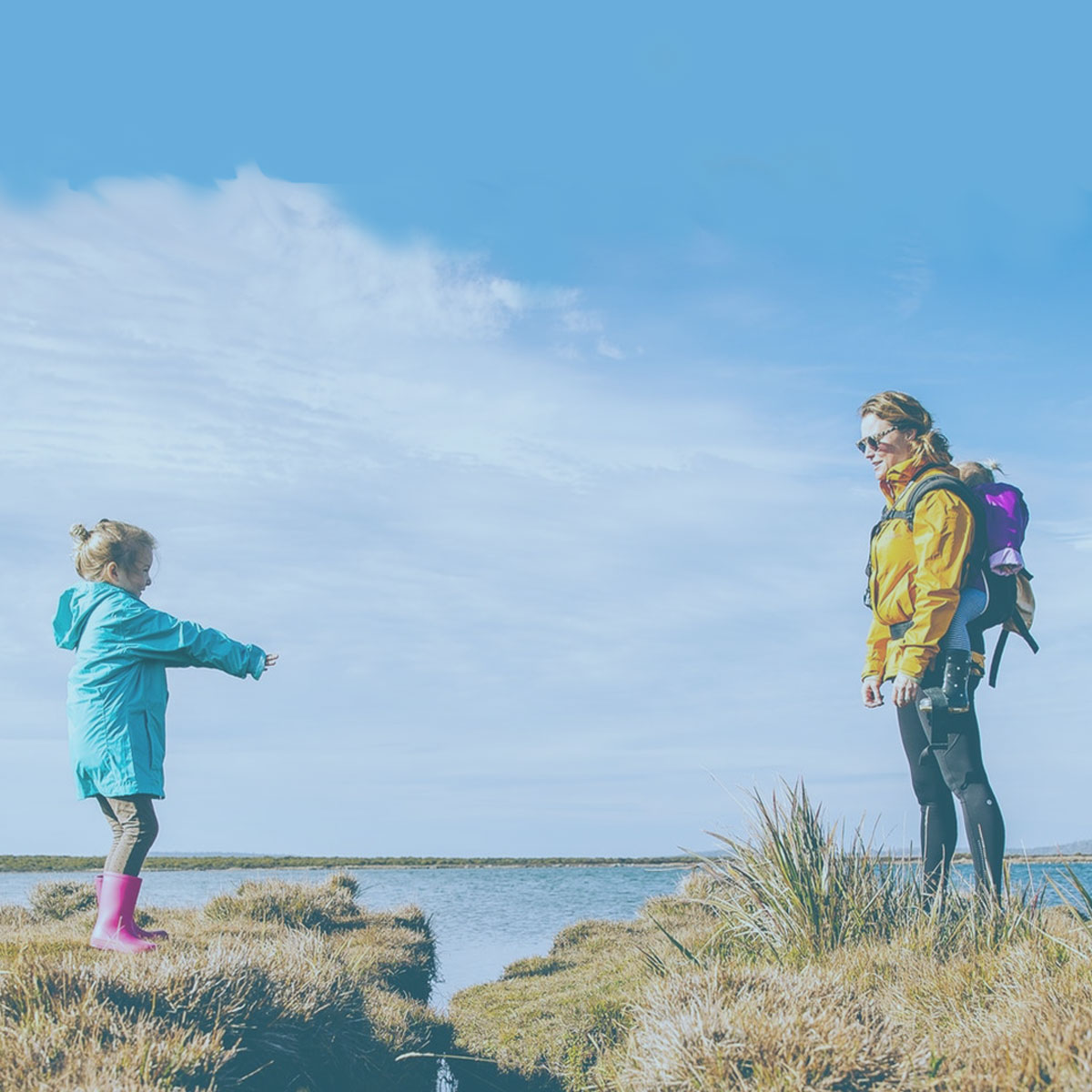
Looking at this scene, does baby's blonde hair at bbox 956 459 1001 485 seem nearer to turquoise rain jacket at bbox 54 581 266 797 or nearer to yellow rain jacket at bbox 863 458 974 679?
yellow rain jacket at bbox 863 458 974 679

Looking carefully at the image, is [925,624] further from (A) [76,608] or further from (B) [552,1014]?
(A) [76,608]

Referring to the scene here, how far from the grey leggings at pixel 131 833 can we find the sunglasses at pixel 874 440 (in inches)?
169

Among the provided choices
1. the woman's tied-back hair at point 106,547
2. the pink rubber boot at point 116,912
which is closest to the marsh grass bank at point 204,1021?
the pink rubber boot at point 116,912

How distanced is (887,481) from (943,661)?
3.37 ft

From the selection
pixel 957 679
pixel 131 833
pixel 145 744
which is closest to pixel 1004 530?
pixel 957 679

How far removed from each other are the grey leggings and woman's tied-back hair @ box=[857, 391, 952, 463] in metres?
4.44

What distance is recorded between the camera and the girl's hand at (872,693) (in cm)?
514

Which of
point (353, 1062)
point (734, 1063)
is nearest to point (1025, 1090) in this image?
point (734, 1063)

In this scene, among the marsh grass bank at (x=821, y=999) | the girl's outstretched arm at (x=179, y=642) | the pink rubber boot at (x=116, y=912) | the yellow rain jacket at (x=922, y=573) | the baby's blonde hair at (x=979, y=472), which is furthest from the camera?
the baby's blonde hair at (x=979, y=472)

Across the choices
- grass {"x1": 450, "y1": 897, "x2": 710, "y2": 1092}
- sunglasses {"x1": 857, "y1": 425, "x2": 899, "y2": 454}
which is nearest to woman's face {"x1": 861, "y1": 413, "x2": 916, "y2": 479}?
sunglasses {"x1": 857, "y1": 425, "x2": 899, "y2": 454}

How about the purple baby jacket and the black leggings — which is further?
the purple baby jacket

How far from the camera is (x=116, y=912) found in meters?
5.08

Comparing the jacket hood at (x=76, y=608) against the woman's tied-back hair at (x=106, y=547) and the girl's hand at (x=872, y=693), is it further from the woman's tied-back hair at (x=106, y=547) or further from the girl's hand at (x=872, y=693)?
the girl's hand at (x=872, y=693)

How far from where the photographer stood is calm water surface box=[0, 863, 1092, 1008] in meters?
9.93
